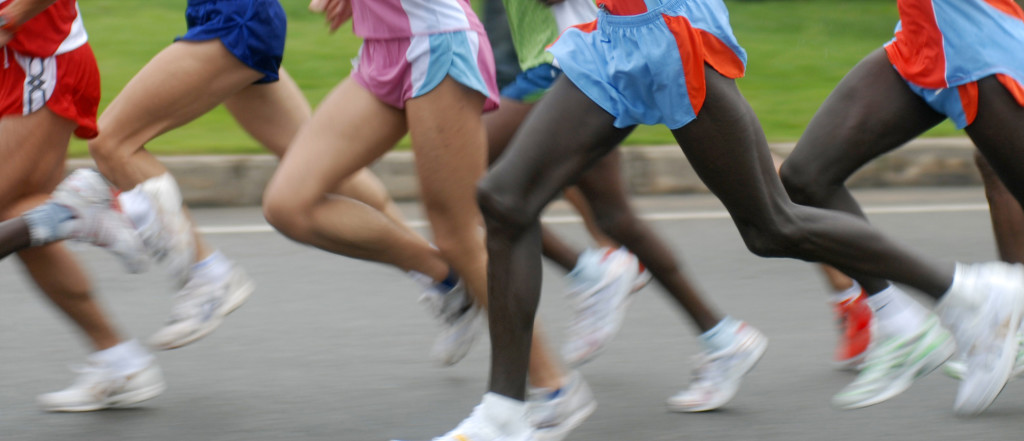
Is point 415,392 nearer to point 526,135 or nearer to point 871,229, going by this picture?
point 526,135

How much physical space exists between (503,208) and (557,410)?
0.66m

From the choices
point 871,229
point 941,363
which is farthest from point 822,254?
point 941,363

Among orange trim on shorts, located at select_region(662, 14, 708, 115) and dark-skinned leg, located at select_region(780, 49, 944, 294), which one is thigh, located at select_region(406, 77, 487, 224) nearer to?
orange trim on shorts, located at select_region(662, 14, 708, 115)

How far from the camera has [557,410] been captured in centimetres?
351

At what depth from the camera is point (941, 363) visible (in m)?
3.70

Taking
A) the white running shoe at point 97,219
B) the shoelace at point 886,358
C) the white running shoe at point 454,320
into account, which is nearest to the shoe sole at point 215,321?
the white running shoe at point 97,219

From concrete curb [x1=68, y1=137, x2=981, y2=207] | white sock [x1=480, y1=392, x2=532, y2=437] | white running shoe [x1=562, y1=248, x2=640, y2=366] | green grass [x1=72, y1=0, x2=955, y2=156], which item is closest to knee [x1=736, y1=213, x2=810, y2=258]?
white sock [x1=480, y1=392, x2=532, y2=437]

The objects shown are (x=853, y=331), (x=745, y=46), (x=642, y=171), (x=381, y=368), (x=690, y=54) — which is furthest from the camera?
(x=745, y=46)

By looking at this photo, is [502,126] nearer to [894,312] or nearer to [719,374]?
[719,374]

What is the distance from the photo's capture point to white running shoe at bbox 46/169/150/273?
11.8 feet

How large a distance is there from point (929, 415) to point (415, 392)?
1.40 meters

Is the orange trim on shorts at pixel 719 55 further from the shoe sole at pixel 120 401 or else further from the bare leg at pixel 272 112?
the shoe sole at pixel 120 401

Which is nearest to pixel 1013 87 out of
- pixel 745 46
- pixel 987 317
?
pixel 987 317

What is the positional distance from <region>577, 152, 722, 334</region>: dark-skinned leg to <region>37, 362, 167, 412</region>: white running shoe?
137 cm
